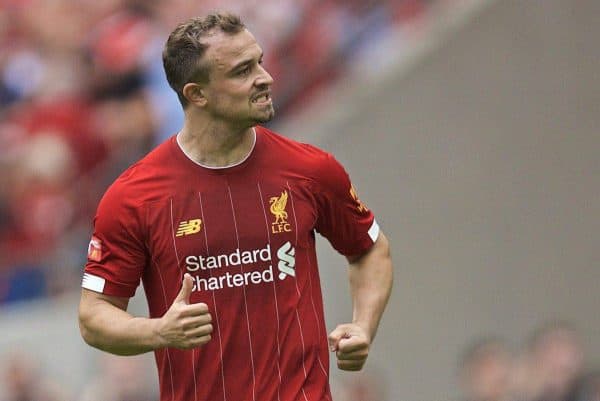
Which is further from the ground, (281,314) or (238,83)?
(238,83)

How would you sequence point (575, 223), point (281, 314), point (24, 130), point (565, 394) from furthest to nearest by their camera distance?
point (575, 223) < point (24, 130) < point (565, 394) < point (281, 314)

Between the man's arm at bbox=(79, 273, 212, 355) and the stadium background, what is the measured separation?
5105 millimetres

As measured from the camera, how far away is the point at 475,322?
11094 millimetres

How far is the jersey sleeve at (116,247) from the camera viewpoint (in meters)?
5.14

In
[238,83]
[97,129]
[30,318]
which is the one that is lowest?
[238,83]

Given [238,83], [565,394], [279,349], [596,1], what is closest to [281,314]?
[279,349]

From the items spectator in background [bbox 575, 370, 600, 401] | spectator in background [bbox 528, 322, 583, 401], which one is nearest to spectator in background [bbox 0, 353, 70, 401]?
spectator in background [bbox 528, 322, 583, 401]

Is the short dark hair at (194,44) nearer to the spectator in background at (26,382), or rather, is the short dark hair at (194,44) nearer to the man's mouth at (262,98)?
the man's mouth at (262,98)

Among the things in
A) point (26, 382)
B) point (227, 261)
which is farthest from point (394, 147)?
point (227, 261)

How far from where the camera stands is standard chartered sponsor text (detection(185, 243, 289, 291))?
203 inches

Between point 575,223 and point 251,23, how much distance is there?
282 cm

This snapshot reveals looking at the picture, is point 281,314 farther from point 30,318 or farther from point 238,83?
point 30,318

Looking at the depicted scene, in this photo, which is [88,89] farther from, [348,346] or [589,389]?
[348,346]

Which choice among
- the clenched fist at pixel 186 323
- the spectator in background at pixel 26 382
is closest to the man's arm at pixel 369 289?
the clenched fist at pixel 186 323
